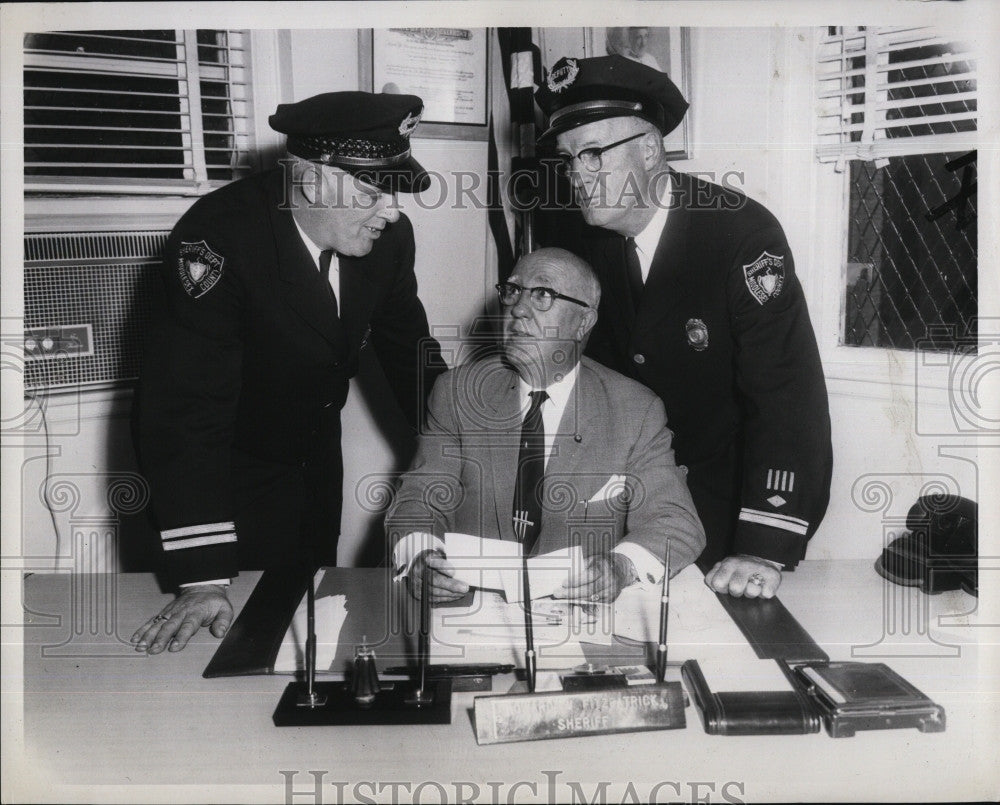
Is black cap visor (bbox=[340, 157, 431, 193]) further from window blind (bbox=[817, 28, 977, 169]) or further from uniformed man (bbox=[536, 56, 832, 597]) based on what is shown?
window blind (bbox=[817, 28, 977, 169])

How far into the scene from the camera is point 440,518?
5.79ft

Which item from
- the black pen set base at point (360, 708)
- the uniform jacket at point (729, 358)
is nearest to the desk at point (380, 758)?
the black pen set base at point (360, 708)

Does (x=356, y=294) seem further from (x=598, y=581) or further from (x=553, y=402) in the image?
(x=598, y=581)

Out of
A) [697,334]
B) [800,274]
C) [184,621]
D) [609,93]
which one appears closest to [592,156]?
[609,93]

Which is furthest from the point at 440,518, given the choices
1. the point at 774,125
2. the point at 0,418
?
the point at 774,125

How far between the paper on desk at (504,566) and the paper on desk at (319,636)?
24cm

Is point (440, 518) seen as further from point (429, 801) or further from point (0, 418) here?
point (0, 418)

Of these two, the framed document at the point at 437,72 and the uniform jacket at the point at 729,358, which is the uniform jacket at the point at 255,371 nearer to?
the framed document at the point at 437,72

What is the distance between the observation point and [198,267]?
1747 millimetres

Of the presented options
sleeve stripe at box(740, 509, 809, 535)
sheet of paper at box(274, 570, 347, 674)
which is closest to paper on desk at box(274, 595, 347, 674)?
sheet of paper at box(274, 570, 347, 674)

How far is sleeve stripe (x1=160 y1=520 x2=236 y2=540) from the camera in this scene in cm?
167

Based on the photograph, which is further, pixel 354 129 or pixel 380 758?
pixel 354 129

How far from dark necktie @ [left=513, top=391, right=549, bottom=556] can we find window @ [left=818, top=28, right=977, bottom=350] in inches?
31.4

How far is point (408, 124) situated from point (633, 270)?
0.63 m
